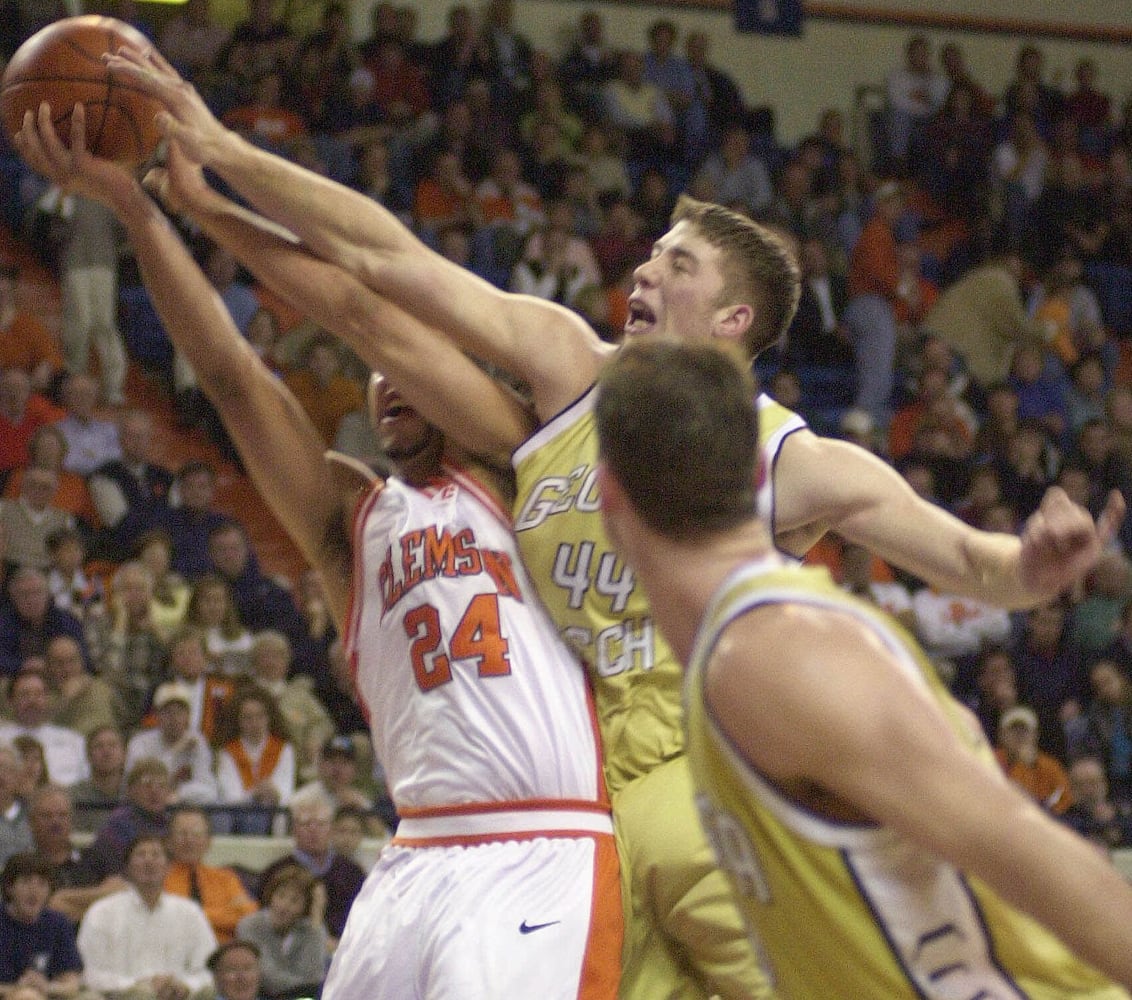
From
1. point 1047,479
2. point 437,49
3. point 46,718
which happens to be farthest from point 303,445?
point 437,49

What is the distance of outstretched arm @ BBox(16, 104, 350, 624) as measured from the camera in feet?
12.5

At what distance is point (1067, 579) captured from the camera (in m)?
3.13

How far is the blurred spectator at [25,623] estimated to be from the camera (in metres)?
8.36

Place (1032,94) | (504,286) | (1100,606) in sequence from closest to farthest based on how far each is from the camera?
(1100,606) < (504,286) < (1032,94)

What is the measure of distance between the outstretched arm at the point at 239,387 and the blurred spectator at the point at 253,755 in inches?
170

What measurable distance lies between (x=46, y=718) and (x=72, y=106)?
15.7 feet

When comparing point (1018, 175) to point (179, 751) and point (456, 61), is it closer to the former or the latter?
point (456, 61)

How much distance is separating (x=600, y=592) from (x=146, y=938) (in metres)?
4.22

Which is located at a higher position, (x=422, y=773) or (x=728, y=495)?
(x=728, y=495)

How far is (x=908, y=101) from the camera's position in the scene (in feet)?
50.6

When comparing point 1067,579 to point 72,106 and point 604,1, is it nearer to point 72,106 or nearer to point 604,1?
point 72,106

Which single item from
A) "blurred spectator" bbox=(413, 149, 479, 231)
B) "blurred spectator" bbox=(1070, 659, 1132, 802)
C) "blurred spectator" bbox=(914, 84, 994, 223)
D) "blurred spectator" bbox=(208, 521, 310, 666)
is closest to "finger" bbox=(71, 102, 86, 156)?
"blurred spectator" bbox=(208, 521, 310, 666)

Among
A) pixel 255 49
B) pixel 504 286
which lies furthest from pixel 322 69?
pixel 504 286

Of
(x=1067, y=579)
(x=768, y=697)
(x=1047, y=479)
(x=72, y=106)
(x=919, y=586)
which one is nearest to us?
(x=768, y=697)
